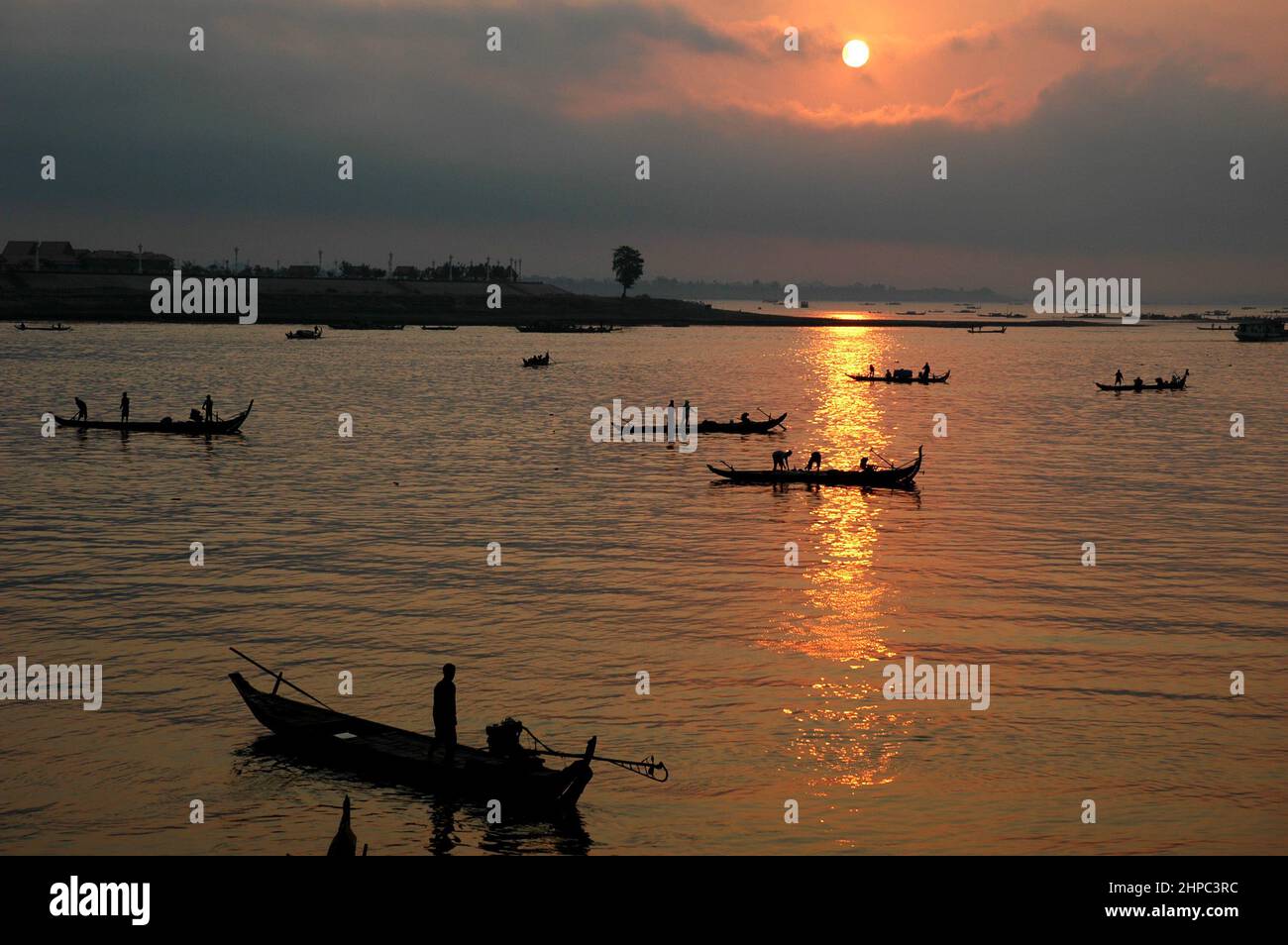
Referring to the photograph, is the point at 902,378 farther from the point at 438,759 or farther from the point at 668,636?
the point at 438,759

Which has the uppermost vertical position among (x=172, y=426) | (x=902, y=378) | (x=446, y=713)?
(x=902, y=378)

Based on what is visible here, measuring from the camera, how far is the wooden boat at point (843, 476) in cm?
5109

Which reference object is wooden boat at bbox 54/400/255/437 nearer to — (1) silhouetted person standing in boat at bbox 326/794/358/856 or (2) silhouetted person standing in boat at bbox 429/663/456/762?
(2) silhouetted person standing in boat at bbox 429/663/456/762

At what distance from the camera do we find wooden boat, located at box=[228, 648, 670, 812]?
18.5m

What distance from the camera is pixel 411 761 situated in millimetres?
19250

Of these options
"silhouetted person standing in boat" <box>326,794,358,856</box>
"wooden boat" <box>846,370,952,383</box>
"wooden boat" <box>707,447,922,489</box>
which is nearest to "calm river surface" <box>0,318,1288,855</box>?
"wooden boat" <box>707,447,922,489</box>

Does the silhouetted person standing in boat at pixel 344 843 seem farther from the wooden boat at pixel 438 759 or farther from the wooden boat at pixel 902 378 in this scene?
the wooden boat at pixel 902 378

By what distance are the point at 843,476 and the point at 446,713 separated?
3485 cm

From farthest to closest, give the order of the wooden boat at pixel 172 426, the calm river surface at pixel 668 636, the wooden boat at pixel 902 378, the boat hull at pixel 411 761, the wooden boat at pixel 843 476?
1. the wooden boat at pixel 902 378
2. the wooden boat at pixel 172 426
3. the wooden boat at pixel 843 476
4. the calm river surface at pixel 668 636
5. the boat hull at pixel 411 761

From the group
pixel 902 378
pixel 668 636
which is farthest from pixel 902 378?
pixel 668 636

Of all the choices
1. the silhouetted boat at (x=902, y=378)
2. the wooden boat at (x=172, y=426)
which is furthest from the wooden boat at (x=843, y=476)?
the silhouetted boat at (x=902, y=378)

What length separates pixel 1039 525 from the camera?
139 ft
